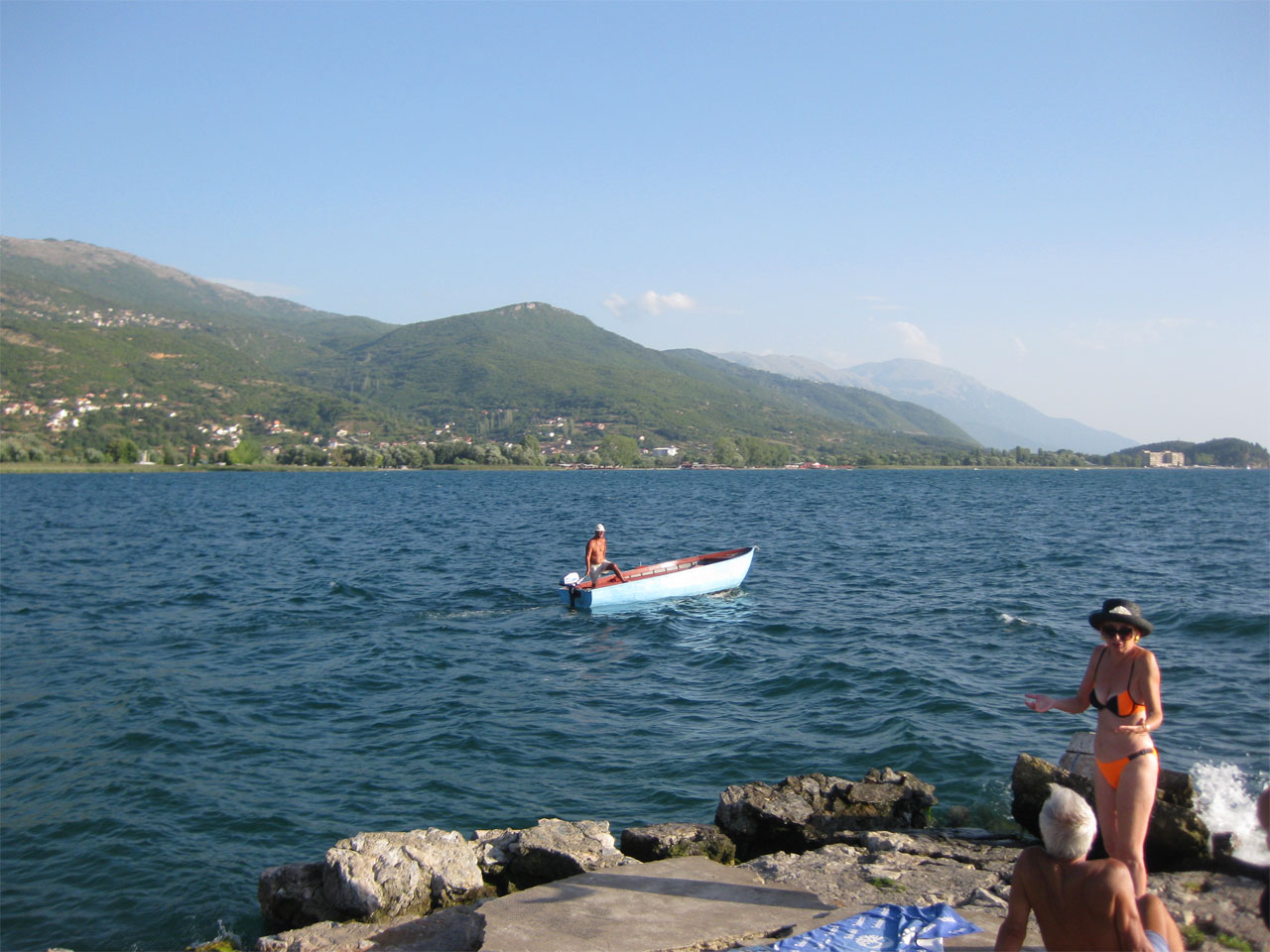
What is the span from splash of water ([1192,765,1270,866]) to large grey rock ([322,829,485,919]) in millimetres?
6666

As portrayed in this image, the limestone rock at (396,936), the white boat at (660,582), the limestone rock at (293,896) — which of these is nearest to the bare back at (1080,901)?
the limestone rock at (396,936)

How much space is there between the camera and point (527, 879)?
7.99 metres

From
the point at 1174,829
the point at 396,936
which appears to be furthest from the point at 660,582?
the point at 396,936

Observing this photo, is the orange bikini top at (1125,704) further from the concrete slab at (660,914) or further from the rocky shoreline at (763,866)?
the concrete slab at (660,914)

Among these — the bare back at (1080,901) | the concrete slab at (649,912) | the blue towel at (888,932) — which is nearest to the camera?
the bare back at (1080,901)

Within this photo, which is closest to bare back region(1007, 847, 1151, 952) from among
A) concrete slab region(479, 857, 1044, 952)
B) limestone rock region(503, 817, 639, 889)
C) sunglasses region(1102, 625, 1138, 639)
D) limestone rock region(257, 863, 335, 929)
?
concrete slab region(479, 857, 1044, 952)

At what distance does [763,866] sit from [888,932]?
7.01ft

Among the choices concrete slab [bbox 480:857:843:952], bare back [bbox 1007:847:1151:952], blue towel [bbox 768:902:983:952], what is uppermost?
bare back [bbox 1007:847:1151:952]

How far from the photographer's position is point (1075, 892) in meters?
4.25

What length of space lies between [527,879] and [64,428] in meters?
189

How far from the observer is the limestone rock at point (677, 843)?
27.1 ft

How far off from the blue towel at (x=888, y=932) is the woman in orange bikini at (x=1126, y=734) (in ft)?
4.02

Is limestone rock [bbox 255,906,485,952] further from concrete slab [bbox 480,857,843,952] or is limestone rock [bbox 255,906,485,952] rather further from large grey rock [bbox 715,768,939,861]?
large grey rock [bbox 715,768,939,861]

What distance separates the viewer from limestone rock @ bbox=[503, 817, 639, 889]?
7766 mm
